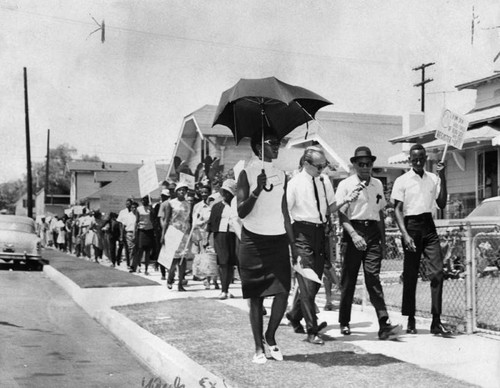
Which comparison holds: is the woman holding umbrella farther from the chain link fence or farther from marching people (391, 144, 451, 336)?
the chain link fence

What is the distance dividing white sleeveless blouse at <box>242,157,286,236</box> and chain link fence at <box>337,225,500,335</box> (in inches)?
85.9

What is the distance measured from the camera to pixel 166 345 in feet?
21.8

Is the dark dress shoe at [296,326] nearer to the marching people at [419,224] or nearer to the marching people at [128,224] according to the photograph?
the marching people at [419,224]

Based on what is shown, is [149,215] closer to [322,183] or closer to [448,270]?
[448,270]

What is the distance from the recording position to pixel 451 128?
7.48m

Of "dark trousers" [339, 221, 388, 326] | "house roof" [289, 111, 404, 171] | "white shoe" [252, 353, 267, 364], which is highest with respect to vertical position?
"house roof" [289, 111, 404, 171]

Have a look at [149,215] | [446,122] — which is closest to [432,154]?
[149,215]

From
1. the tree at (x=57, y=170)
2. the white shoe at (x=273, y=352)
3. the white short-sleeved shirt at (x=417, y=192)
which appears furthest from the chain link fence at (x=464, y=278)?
the tree at (x=57, y=170)

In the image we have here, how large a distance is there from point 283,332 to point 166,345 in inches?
56.5

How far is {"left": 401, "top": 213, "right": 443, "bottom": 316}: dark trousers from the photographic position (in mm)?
7074

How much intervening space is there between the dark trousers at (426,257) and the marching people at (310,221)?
2.76 feet

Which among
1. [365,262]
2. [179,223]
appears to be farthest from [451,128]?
[179,223]

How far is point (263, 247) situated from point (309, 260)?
968 mm

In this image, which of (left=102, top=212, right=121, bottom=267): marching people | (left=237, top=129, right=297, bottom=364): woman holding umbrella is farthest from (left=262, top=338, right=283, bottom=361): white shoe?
(left=102, top=212, right=121, bottom=267): marching people
